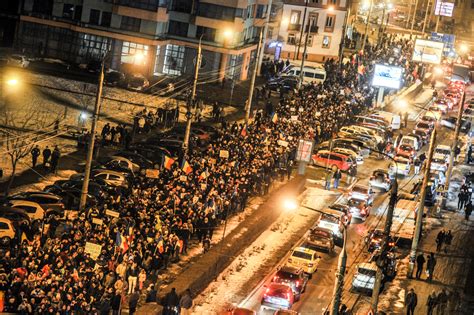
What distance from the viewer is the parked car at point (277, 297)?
45.2 m

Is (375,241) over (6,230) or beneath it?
beneath

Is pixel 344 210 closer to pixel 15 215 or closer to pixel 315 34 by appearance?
pixel 15 215

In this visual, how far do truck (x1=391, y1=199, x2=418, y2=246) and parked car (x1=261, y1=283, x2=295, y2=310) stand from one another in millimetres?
13771

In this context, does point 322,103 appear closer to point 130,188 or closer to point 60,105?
point 60,105

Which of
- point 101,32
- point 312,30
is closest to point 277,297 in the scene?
point 101,32

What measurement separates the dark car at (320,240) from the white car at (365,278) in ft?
14.6

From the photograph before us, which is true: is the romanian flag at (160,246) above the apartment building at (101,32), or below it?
below

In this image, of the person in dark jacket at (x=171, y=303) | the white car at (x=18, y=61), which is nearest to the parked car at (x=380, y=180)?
the white car at (x=18, y=61)

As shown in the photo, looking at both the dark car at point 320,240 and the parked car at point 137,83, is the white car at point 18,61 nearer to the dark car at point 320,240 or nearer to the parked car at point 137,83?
the parked car at point 137,83

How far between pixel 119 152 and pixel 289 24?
182 ft

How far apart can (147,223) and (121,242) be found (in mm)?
2992

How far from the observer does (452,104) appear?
4151 inches

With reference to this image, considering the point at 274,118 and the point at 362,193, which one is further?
the point at 274,118

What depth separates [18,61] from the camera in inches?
3292
